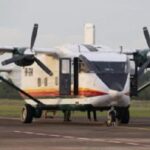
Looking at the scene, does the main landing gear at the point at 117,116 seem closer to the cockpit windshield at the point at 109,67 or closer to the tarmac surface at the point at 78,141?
the cockpit windshield at the point at 109,67

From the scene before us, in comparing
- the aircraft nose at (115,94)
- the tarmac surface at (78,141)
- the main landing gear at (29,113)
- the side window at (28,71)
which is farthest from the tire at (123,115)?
the tarmac surface at (78,141)

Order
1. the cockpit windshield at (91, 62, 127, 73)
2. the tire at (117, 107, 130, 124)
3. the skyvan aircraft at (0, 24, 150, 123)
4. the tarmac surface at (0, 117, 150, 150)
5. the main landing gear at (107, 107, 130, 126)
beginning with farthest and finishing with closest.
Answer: the tire at (117, 107, 130, 124) → the cockpit windshield at (91, 62, 127, 73) → the skyvan aircraft at (0, 24, 150, 123) → the main landing gear at (107, 107, 130, 126) → the tarmac surface at (0, 117, 150, 150)

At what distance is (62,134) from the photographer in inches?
1150

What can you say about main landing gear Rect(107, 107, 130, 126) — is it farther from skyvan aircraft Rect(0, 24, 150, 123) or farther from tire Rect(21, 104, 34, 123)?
tire Rect(21, 104, 34, 123)

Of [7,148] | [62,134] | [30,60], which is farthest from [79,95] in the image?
[7,148]

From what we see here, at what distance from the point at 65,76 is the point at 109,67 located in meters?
2.75

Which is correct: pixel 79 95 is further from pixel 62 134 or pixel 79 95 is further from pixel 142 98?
pixel 142 98

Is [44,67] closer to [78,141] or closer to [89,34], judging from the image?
[89,34]

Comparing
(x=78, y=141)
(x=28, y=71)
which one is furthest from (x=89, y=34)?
(x=78, y=141)

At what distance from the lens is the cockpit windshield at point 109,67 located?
37094 mm

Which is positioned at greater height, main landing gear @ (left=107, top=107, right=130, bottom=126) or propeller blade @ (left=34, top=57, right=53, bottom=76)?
propeller blade @ (left=34, top=57, right=53, bottom=76)

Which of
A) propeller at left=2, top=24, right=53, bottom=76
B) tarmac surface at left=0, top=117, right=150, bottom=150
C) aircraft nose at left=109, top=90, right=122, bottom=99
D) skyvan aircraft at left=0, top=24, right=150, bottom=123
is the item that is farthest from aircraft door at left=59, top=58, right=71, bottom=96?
tarmac surface at left=0, top=117, right=150, bottom=150

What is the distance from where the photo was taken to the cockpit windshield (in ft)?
122

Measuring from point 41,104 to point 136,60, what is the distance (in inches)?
227
